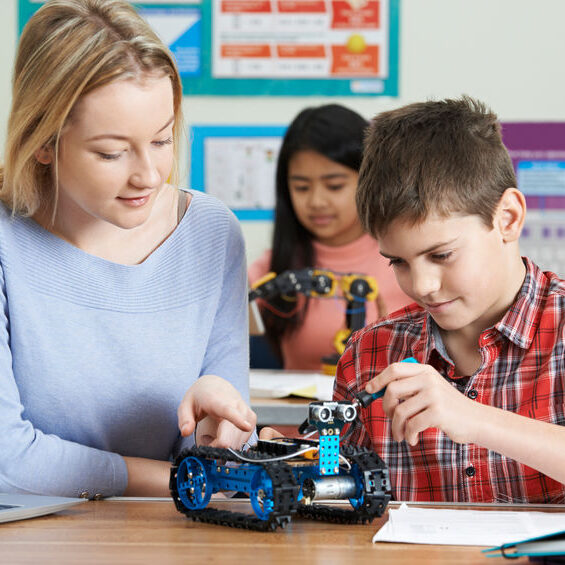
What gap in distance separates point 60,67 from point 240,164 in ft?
7.46

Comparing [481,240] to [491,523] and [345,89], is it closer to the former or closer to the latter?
[491,523]

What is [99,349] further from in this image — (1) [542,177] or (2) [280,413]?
(1) [542,177]

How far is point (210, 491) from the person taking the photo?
988 mm

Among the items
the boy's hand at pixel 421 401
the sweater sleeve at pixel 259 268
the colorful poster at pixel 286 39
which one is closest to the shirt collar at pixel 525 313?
the boy's hand at pixel 421 401

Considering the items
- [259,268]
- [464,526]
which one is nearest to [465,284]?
[464,526]

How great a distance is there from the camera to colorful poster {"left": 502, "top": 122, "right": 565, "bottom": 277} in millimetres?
3350

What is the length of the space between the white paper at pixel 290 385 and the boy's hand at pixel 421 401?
105cm

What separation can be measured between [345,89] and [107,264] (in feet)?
7.34

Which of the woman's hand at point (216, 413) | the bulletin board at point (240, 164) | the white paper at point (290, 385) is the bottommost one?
the white paper at point (290, 385)

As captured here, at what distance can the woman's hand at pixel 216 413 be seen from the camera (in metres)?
1.10

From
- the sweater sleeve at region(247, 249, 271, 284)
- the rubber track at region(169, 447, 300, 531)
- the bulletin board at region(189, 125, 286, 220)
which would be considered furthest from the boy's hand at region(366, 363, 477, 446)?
the bulletin board at region(189, 125, 286, 220)

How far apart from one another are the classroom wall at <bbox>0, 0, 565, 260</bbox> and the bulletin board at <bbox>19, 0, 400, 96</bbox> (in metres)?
0.11

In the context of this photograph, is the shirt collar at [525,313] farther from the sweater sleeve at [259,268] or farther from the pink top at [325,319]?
the sweater sleeve at [259,268]

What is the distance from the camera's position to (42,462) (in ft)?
3.82
